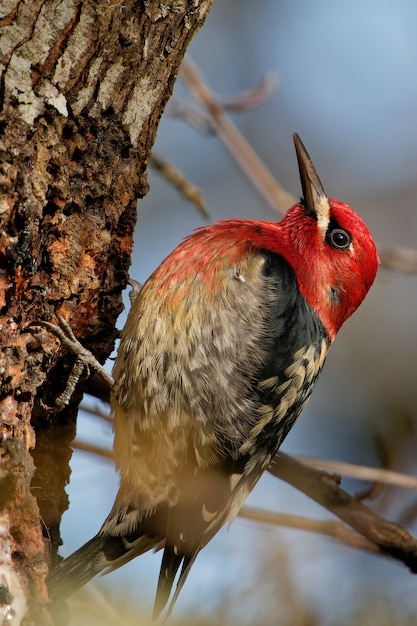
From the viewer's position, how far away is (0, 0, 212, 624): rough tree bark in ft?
8.23

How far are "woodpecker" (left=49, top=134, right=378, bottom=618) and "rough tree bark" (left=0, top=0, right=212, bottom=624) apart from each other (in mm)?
308

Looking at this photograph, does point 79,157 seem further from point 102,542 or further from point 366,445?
point 366,445

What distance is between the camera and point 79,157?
9.39ft

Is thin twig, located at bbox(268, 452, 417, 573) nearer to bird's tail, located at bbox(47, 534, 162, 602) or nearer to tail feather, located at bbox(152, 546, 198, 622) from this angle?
tail feather, located at bbox(152, 546, 198, 622)

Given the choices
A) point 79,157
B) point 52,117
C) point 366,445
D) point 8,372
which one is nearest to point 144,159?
point 79,157

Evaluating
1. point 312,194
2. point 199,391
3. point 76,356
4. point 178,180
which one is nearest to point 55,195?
point 76,356

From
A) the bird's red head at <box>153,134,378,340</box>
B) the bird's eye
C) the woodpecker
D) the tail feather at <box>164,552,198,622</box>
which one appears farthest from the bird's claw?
the bird's eye

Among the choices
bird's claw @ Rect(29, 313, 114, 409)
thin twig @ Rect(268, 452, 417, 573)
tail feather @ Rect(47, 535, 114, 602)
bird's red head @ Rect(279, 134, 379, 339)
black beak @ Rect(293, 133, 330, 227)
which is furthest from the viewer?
black beak @ Rect(293, 133, 330, 227)

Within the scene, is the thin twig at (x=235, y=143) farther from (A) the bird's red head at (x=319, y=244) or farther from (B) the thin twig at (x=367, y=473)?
(B) the thin twig at (x=367, y=473)

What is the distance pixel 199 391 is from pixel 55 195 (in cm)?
117

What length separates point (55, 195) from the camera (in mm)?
2812

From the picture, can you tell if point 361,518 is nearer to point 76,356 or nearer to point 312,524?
point 312,524

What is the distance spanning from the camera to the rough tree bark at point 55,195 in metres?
2.51

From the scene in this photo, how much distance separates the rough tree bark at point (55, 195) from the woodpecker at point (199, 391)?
31 cm
